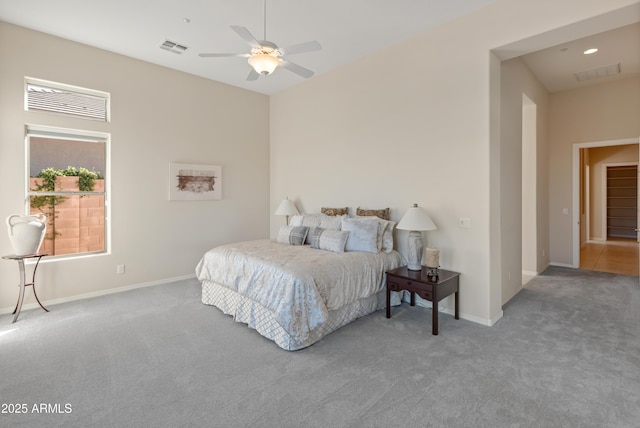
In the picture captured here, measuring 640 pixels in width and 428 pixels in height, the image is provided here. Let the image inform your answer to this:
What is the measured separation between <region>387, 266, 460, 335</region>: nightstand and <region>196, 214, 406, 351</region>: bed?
0.68 ft

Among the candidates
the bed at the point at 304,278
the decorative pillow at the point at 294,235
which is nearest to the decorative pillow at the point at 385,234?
the bed at the point at 304,278

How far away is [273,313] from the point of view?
291 centimetres

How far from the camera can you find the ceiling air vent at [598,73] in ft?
15.6

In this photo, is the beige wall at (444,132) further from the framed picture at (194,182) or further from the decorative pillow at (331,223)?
the framed picture at (194,182)

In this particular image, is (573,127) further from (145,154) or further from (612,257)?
(145,154)

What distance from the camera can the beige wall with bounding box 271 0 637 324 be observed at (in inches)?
129

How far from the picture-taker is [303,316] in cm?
277

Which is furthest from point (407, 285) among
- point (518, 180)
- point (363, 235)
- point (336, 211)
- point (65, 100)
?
point (65, 100)

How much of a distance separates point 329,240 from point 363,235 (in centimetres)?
43

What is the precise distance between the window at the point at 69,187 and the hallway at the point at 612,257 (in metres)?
8.48

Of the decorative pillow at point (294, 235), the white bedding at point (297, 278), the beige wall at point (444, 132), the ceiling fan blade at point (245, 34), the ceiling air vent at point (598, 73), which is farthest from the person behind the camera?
the ceiling air vent at point (598, 73)

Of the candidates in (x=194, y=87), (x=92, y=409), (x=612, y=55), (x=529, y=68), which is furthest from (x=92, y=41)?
(x=612, y=55)

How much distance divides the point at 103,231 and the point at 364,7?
4.64 metres

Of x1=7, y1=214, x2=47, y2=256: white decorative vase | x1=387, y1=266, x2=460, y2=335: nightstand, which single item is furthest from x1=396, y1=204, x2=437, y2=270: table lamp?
x1=7, y1=214, x2=47, y2=256: white decorative vase
